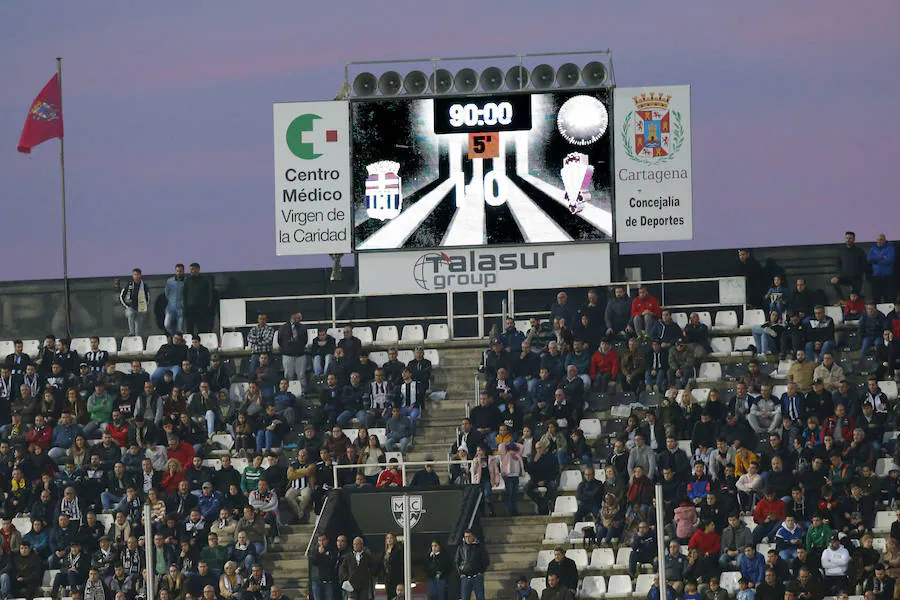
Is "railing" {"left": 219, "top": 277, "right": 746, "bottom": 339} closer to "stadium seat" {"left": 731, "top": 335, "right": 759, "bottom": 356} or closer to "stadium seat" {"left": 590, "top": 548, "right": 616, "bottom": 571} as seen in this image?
"stadium seat" {"left": 731, "top": 335, "right": 759, "bottom": 356}

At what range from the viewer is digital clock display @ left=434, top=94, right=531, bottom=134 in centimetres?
3253

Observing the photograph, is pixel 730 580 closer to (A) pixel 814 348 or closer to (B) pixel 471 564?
(B) pixel 471 564

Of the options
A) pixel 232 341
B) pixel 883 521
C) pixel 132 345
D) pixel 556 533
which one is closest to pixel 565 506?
pixel 556 533

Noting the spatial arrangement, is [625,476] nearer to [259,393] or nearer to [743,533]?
[743,533]

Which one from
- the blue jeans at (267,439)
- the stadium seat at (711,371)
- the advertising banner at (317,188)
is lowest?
the blue jeans at (267,439)

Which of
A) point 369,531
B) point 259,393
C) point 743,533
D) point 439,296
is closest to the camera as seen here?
point 743,533

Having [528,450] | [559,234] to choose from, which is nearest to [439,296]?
[559,234]

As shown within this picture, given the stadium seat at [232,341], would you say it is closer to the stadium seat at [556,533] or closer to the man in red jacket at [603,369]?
the man in red jacket at [603,369]

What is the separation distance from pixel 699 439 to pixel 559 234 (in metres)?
5.60

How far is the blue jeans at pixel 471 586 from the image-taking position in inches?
1034

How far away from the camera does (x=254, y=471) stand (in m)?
28.7

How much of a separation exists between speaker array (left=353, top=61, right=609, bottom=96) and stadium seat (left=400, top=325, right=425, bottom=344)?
3.84 meters

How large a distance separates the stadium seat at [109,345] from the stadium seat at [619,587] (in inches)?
435

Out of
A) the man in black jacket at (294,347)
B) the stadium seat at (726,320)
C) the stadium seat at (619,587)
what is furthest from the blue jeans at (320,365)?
the stadium seat at (619,587)
